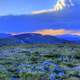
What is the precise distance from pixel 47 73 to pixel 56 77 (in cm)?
239

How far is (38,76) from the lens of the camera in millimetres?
34625

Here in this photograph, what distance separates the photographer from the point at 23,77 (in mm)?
34938

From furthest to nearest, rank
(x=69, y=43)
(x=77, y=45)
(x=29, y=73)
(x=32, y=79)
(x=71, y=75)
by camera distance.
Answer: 1. (x=69, y=43)
2. (x=77, y=45)
3. (x=71, y=75)
4. (x=29, y=73)
5. (x=32, y=79)

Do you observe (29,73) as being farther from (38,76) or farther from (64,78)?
(64,78)

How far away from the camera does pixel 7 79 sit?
113ft

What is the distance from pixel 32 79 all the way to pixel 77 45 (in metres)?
132

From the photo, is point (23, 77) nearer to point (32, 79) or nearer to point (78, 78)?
point (32, 79)

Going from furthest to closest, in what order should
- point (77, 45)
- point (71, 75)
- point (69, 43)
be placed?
point (69, 43) → point (77, 45) → point (71, 75)

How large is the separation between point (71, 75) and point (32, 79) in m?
7.07

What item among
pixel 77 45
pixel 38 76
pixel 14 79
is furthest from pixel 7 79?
pixel 77 45

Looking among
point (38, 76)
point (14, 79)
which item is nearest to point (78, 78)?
point (38, 76)

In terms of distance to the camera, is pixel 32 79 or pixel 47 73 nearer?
pixel 32 79

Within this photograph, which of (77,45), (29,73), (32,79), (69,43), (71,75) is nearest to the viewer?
(32,79)

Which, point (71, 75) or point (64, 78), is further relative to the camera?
point (71, 75)
